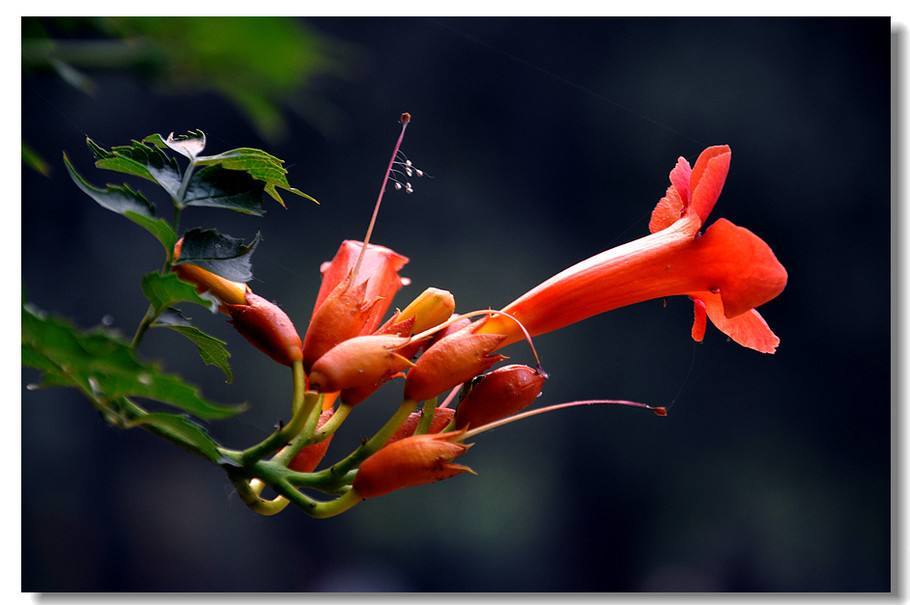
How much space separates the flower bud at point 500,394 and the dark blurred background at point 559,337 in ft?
6.74

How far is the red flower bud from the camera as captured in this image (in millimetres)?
833

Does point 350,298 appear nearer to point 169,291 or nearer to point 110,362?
point 169,291

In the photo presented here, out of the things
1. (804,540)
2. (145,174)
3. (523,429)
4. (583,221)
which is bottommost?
(804,540)

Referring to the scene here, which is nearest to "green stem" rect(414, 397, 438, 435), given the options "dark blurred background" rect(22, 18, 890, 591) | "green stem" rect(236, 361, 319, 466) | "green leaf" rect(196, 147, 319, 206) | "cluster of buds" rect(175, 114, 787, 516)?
"cluster of buds" rect(175, 114, 787, 516)

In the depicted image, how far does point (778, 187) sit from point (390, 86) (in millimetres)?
1664

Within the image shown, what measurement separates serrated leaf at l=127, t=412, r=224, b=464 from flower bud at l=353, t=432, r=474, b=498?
12 cm

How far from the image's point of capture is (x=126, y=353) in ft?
1.83

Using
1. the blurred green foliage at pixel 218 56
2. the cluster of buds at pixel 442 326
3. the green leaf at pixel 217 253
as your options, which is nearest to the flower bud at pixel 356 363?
the cluster of buds at pixel 442 326

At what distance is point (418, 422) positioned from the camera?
0.88 m

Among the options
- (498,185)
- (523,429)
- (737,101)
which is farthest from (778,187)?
(523,429)

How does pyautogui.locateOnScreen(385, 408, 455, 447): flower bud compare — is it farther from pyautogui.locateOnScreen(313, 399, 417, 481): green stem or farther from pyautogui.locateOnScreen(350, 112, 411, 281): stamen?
pyautogui.locateOnScreen(350, 112, 411, 281): stamen

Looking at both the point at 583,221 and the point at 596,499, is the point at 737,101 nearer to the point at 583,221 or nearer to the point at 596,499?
the point at 583,221

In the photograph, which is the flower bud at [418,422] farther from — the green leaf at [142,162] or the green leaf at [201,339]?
the green leaf at [142,162]

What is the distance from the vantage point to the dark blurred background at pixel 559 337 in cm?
327
